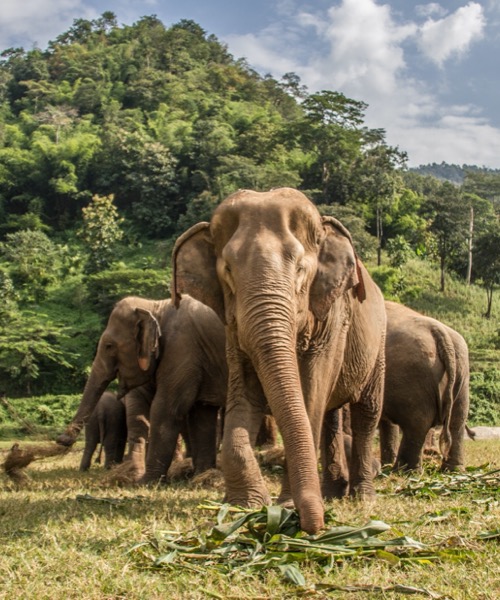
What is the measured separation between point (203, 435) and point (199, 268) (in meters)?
4.07

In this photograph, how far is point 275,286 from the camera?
511 cm

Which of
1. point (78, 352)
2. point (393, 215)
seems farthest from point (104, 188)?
point (78, 352)

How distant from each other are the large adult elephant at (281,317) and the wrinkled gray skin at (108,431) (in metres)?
6.48

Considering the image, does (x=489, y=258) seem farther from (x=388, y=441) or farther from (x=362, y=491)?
(x=362, y=491)

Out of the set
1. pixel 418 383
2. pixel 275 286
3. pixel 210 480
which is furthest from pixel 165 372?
pixel 275 286

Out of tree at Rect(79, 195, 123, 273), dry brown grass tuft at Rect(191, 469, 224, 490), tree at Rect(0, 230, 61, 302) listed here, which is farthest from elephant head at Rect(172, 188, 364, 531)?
tree at Rect(79, 195, 123, 273)

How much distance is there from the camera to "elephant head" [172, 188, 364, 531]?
492cm

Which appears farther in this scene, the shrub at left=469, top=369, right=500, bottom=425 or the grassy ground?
the shrub at left=469, top=369, right=500, bottom=425

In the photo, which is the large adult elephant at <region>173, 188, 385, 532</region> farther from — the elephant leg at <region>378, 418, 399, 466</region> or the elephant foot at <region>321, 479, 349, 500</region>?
the elephant leg at <region>378, 418, 399, 466</region>

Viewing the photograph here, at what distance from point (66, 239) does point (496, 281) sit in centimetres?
3892

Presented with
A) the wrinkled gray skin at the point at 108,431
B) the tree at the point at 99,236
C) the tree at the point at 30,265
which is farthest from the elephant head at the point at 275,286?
the tree at the point at 99,236

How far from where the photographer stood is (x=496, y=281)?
1953 inches

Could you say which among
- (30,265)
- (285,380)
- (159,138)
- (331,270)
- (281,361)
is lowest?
(285,380)

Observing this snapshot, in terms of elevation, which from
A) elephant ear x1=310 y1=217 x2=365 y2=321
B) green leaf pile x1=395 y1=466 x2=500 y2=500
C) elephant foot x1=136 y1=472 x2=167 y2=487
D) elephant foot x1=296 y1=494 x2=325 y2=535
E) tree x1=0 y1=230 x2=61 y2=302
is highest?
tree x1=0 y1=230 x2=61 y2=302
